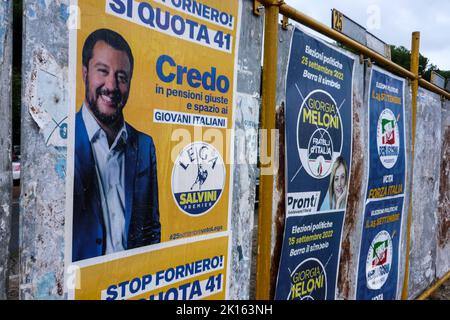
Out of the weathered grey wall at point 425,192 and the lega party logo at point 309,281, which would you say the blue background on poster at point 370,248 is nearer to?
the weathered grey wall at point 425,192

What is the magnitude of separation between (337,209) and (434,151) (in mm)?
2447

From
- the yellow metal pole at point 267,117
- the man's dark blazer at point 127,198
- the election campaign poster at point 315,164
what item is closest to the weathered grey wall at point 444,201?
the election campaign poster at point 315,164

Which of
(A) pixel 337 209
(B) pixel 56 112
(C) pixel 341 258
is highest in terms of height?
(B) pixel 56 112

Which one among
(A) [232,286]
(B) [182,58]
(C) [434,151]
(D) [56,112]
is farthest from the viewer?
(C) [434,151]

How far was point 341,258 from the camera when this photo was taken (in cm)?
318

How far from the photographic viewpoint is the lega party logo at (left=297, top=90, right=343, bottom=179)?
2.65 metres

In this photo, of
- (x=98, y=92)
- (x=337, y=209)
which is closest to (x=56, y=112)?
(x=98, y=92)

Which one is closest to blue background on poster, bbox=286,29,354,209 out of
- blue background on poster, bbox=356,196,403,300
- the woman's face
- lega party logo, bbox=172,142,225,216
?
the woman's face

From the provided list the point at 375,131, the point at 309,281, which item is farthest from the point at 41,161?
the point at 375,131

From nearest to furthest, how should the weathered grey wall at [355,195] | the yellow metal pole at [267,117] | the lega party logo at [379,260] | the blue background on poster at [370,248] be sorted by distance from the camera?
the yellow metal pole at [267,117] < the weathered grey wall at [355,195] < the blue background on poster at [370,248] < the lega party logo at [379,260]

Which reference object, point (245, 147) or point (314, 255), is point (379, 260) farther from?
point (245, 147)

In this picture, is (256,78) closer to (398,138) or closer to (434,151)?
(398,138)

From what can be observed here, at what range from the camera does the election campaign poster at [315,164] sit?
8.45ft

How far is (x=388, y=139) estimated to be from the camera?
3795 mm
